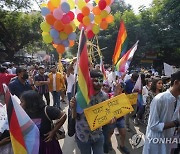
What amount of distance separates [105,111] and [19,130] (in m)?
1.27

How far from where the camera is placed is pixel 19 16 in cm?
2931

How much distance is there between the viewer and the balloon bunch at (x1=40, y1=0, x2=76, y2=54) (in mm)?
4855

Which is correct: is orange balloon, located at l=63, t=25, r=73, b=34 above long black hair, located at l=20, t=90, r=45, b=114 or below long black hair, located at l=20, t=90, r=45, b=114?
above

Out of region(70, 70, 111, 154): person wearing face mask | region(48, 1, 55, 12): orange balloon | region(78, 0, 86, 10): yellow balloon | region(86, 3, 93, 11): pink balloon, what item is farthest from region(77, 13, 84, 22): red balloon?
region(70, 70, 111, 154): person wearing face mask

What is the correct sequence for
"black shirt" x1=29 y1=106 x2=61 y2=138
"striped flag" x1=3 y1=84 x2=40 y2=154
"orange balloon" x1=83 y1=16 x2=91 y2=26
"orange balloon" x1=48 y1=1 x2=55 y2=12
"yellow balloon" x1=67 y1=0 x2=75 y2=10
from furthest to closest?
1. "orange balloon" x1=83 y1=16 x2=91 y2=26
2. "yellow balloon" x1=67 y1=0 x2=75 y2=10
3. "orange balloon" x1=48 y1=1 x2=55 y2=12
4. "black shirt" x1=29 y1=106 x2=61 y2=138
5. "striped flag" x1=3 y1=84 x2=40 y2=154

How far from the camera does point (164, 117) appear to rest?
301 cm

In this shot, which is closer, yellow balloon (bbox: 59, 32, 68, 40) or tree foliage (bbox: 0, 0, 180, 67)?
yellow balloon (bbox: 59, 32, 68, 40)

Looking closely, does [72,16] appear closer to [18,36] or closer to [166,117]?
[166,117]

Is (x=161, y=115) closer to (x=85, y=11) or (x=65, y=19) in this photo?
(x=65, y=19)

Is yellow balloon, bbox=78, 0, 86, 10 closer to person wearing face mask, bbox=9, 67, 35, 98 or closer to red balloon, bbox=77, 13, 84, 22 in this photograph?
red balloon, bbox=77, 13, 84, 22

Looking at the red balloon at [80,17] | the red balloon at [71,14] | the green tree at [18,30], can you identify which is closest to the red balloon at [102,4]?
the red balloon at [80,17]

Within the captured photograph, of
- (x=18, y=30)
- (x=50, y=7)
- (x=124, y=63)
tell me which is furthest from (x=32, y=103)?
(x=18, y=30)

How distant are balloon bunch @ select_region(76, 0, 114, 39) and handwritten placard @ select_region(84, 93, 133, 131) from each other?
2.19 m

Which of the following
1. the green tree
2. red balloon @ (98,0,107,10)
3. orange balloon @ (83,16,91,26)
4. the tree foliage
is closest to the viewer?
orange balloon @ (83,16,91,26)
